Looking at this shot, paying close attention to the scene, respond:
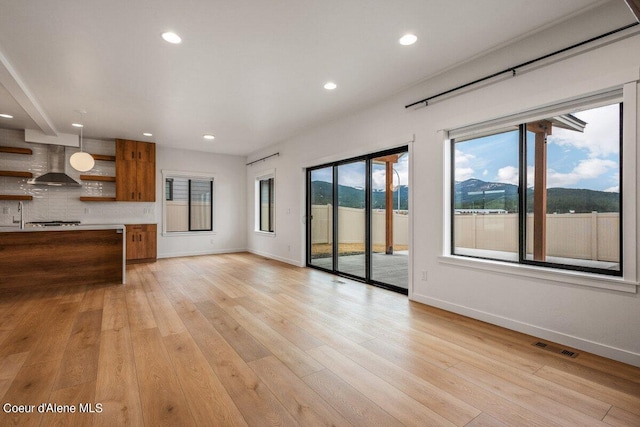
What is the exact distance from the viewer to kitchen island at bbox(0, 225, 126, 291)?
4094 mm

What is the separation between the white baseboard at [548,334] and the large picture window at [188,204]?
6331mm

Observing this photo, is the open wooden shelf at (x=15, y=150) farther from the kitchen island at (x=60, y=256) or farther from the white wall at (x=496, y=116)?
the white wall at (x=496, y=116)

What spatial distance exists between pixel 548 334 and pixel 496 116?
2.05m

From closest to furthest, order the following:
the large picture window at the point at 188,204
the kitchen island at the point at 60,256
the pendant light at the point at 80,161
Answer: the kitchen island at the point at 60,256 < the pendant light at the point at 80,161 < the large picture window at the point at 188,204

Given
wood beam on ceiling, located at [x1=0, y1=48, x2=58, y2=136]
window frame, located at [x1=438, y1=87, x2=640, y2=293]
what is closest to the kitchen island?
wood beam on ceiling, located at [x1=0, y1=48, x2=58, y2=136]

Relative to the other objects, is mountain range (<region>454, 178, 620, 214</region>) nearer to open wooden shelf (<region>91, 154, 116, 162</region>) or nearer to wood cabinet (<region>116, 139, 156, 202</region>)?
wood cabinet (<region>116, 139, 156, 202</region>)

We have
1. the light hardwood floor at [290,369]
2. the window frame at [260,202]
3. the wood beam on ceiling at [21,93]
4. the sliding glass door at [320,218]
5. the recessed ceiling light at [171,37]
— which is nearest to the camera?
the light hardwood floor at [290,369]

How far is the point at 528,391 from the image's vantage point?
188 cm

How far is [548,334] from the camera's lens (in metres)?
2.59

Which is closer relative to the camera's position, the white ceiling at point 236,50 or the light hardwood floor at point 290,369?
the light hardwood floor at point 290,369

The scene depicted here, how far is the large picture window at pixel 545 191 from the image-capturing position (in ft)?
8.06

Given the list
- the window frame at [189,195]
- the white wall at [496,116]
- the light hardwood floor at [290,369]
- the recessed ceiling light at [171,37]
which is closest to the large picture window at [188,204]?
the window frame at [189,195]

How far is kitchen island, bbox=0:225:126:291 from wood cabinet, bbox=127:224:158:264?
5.94ft

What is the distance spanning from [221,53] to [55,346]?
3.01 m
